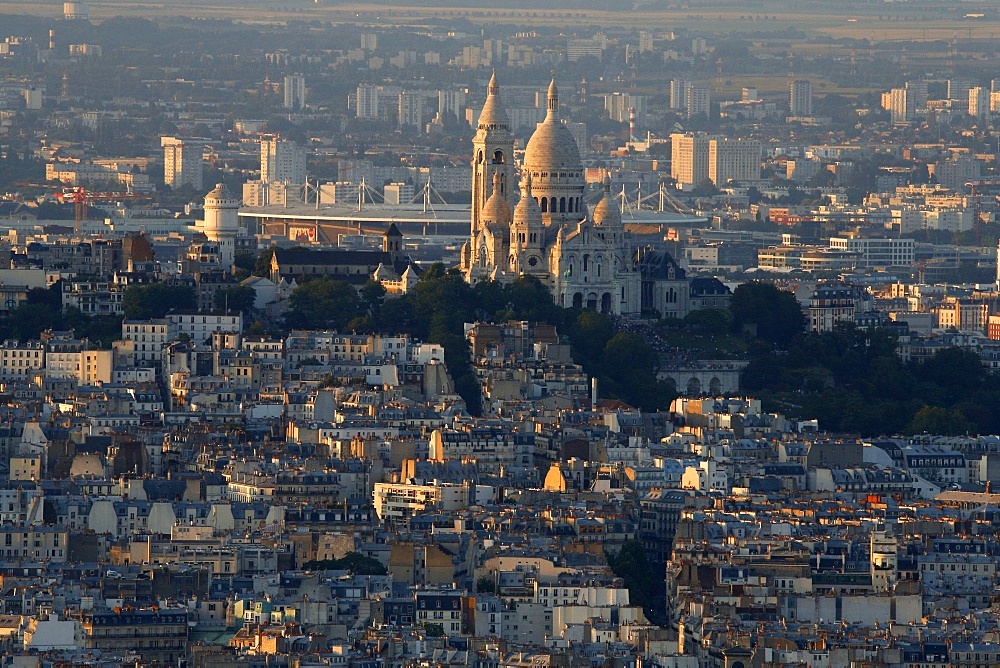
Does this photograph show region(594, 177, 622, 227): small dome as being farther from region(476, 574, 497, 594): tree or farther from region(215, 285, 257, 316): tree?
region(476, 574, 497, 594): tree

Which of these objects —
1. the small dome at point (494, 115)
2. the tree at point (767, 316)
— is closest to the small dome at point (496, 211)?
the small dome at point (494, 115)

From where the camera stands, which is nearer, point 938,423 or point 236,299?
point 938,423

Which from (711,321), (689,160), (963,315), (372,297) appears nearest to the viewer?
(372,297)

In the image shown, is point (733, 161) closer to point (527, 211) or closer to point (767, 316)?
point (527, 211)

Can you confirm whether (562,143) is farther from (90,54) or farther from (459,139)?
(90,54)

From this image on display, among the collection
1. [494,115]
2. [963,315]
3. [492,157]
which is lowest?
[963,315]

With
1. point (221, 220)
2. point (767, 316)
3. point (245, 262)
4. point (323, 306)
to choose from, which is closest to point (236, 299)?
point (323, 306)

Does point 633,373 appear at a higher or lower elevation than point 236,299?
lower

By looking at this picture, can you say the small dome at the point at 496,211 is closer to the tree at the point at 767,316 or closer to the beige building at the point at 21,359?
the tree at the point at 767,316
